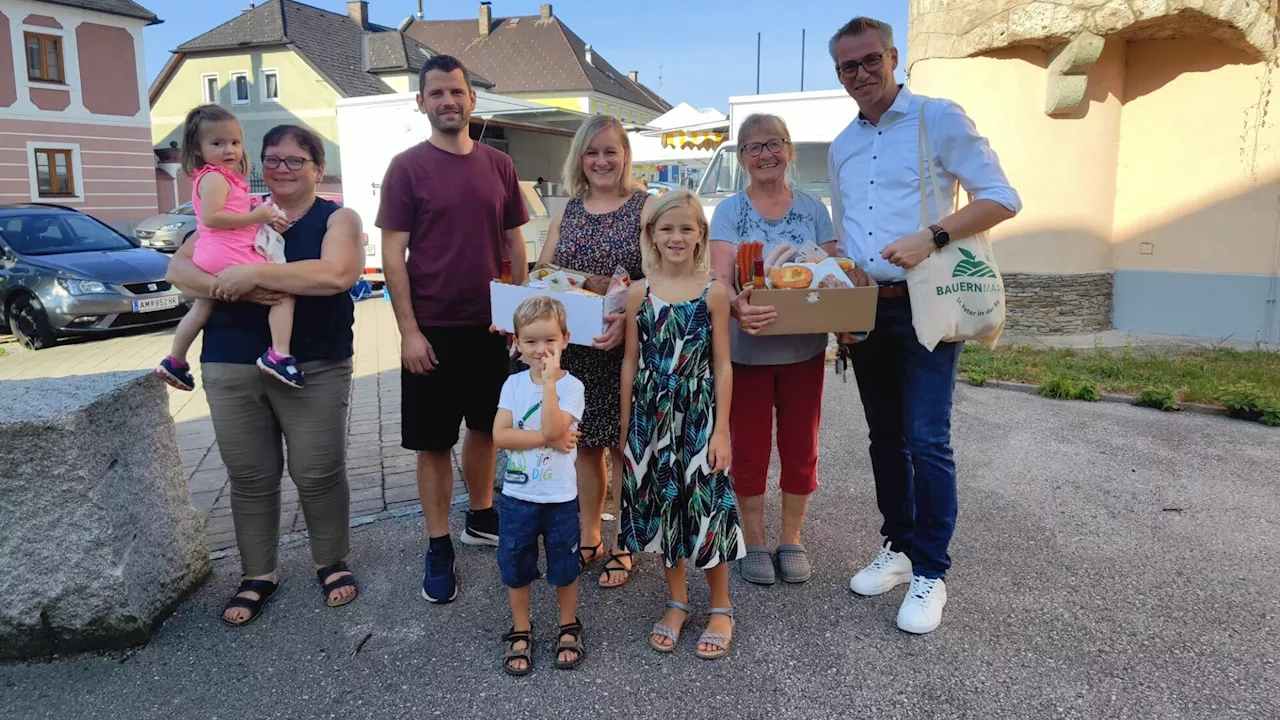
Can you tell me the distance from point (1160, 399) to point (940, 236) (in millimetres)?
4555

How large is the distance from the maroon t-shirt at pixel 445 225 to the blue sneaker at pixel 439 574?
0.95 metres

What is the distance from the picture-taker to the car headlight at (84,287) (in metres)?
10.2

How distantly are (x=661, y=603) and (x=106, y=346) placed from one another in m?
9.31

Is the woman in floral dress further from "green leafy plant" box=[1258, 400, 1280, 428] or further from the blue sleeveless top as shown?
"green leafy plant" box=[1258, 400, 1280, 428]

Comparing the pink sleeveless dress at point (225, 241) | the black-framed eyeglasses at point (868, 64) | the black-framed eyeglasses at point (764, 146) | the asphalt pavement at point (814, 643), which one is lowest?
the asphalt pavement at point (814, 643)

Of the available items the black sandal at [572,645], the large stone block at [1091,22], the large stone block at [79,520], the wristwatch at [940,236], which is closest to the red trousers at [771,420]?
the wristwatch at [940,236]

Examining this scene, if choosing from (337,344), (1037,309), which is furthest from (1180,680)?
(1037,309)

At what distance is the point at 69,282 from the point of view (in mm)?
10227

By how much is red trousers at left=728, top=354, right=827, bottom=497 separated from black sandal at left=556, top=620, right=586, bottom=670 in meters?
1.00

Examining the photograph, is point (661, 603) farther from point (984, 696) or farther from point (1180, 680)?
point (1180, 680)

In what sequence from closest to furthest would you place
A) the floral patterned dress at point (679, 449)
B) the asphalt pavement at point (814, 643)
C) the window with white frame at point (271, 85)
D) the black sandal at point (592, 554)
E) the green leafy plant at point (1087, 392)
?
the asphalt pavement at point (814, 643)
the floral patterned dress at point (679, 449)
the black sandal at point (592, 554)
the green leafy plant at point (1087, 392)
the window with white frame at point (271, 85)

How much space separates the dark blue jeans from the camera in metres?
3.26

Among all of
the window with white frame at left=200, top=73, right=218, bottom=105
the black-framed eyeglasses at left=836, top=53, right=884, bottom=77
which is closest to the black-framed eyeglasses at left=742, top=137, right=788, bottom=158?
the black-framed eyeglasses at left=836, top=53, right=884, bottom=77

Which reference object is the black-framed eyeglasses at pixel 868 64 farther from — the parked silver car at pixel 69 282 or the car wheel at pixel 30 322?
the car wheel at pixel 30 322
